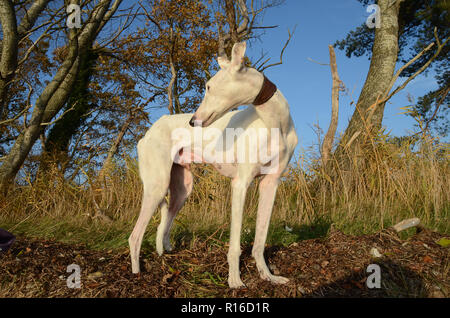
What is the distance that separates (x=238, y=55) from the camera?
217cm

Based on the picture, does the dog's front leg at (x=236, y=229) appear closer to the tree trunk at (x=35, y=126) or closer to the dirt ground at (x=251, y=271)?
the dirt ground at (x=251, y=271)

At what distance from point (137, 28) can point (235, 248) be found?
10.6 meters

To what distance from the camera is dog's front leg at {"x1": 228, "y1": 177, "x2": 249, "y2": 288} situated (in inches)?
95.0

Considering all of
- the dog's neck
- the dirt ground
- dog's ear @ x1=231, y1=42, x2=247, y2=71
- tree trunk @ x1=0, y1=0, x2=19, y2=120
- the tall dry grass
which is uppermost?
tree trunk @ x1=0, y1=0, x2=19, y2=120

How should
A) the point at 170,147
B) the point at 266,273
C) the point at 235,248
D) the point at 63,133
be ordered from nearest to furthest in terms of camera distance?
the point at 235,248 → the point at 266,273 → the point at 170,147 → the point at 63,133

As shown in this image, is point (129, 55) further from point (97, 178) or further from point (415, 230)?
point (415, 230)

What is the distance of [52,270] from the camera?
9.95 ft

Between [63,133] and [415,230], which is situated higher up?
[63,133]

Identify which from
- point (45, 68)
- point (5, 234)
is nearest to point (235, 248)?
point (5, 234)

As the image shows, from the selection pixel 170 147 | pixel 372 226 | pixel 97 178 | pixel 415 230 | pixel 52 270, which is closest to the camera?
pixel 170 147

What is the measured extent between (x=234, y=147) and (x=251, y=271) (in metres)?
1.04

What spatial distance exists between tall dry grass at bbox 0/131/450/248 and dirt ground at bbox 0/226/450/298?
66cm

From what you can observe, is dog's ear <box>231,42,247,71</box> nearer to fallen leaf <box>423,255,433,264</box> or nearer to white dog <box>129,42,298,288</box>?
white dog <box>129,42,298,288</box>

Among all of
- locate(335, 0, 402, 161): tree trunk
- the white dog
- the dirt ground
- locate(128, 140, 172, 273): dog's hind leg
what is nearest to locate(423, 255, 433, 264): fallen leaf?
the dirt ground
